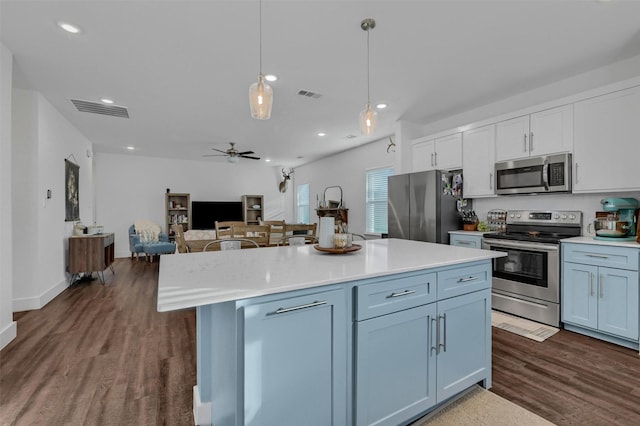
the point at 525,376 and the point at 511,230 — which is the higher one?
the point at 511,230

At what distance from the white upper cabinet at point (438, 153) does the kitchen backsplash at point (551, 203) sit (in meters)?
0.65

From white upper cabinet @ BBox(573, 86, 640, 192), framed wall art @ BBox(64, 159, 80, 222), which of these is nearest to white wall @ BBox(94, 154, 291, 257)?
framed wall art @ BBox(64, 159, 80, 222)

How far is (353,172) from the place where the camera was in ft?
22.1

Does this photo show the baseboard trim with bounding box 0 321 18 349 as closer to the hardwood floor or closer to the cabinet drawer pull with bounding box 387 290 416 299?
the hardwood floor

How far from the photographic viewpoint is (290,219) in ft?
32.0

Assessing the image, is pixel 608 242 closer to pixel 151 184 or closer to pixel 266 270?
pixel 266 270

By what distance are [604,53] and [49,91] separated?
5970 mm

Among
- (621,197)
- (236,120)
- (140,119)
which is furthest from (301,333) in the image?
(140,119)

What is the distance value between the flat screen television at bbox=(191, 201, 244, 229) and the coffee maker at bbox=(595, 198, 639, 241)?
7.90 metres

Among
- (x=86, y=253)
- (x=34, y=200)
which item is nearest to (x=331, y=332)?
(x=34, y=200)

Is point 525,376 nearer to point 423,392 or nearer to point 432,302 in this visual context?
point 423,392

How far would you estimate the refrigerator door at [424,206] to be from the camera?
3914 millimetres

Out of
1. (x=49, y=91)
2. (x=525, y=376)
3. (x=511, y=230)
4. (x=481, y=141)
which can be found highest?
(x=49, y=91)

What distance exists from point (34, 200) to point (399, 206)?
15.4ft
